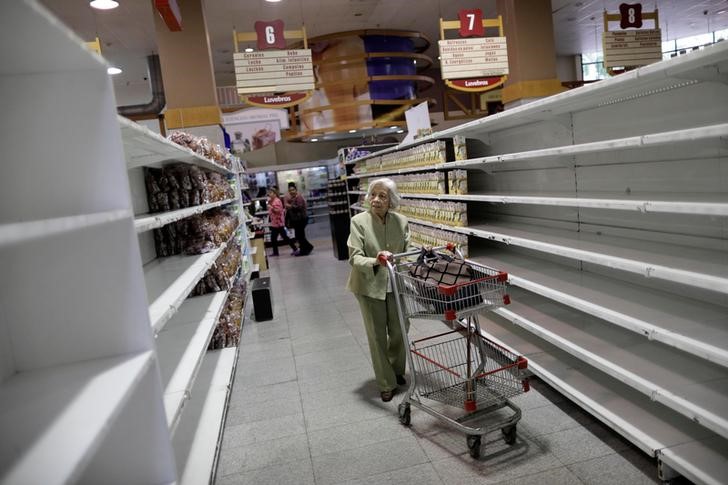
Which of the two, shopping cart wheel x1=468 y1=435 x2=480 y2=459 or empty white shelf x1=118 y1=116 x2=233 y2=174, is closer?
empty white shelf x1=118 y1=116 x2=233 y2=174

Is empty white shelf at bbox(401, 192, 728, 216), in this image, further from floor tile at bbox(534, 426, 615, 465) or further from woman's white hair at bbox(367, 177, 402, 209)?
floor tile at bbox(534, 426, 615, 465)

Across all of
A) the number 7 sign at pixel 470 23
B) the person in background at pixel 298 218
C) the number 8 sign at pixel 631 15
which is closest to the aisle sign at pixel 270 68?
the number 7 sign at pixel 470 23

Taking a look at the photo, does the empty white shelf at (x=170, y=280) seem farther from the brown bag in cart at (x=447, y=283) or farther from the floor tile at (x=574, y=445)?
the floor tile at (x=574, y=445)

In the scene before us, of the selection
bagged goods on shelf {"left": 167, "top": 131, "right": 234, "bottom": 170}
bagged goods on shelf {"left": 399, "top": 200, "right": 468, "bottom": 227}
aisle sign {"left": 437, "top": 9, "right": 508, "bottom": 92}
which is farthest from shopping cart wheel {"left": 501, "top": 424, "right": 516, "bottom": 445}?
aisle sign {"left": 437, "top": 9, "right": 508, "bottom": 92}

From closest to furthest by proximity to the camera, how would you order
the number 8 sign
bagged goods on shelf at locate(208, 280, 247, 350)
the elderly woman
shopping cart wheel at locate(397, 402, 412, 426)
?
shopping cart wheel at locate(397, 402, 412, 426) < the elderly woman < bagged goods on shelf at locate(208, 280, 247, 350) < the number 8 sign

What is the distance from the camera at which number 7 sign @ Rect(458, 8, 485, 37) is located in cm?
862

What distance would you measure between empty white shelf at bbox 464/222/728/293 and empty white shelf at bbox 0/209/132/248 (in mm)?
2302

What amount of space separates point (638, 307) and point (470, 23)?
7031 millimetres

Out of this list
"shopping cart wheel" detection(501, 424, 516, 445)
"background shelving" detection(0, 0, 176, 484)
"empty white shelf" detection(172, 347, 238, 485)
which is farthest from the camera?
"shopping cart wheel" detection(501, 424, 516, 445)

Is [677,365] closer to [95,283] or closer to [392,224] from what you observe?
[392,224]

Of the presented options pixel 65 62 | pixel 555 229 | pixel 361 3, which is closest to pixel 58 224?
pixel 65 62

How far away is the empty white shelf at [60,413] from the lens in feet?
3.54

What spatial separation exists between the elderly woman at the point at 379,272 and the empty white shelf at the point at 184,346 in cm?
110

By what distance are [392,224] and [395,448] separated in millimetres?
1560
